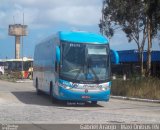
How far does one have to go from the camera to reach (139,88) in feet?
92.2

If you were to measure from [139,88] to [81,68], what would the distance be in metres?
7.52

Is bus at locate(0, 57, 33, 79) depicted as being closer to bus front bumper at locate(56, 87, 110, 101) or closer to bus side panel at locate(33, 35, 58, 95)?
bus side panel at locate(33, 35, 58, 95)

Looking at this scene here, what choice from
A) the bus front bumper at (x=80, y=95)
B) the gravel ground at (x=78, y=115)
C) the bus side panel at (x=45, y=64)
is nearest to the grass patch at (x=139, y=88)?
the gravel ground at (x=78, y=115)

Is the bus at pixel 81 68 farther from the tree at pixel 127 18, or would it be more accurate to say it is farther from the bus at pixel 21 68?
the bus at pixel 21 68

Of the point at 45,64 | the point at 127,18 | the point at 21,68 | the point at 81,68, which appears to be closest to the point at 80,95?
the point at 81,68

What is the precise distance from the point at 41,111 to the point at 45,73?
6954 mm

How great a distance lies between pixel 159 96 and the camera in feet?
86.1

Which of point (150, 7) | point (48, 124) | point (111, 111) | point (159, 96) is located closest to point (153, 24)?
point (150, 7)

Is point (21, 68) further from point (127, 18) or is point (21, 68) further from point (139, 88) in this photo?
point (139, 88)

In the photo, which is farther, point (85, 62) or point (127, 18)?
point (127, 18)

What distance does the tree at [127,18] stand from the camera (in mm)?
46875

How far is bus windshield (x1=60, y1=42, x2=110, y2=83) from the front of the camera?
21484mm

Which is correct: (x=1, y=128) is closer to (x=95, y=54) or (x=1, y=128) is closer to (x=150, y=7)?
(x=95, y=54)

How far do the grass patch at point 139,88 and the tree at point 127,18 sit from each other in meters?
17.1
